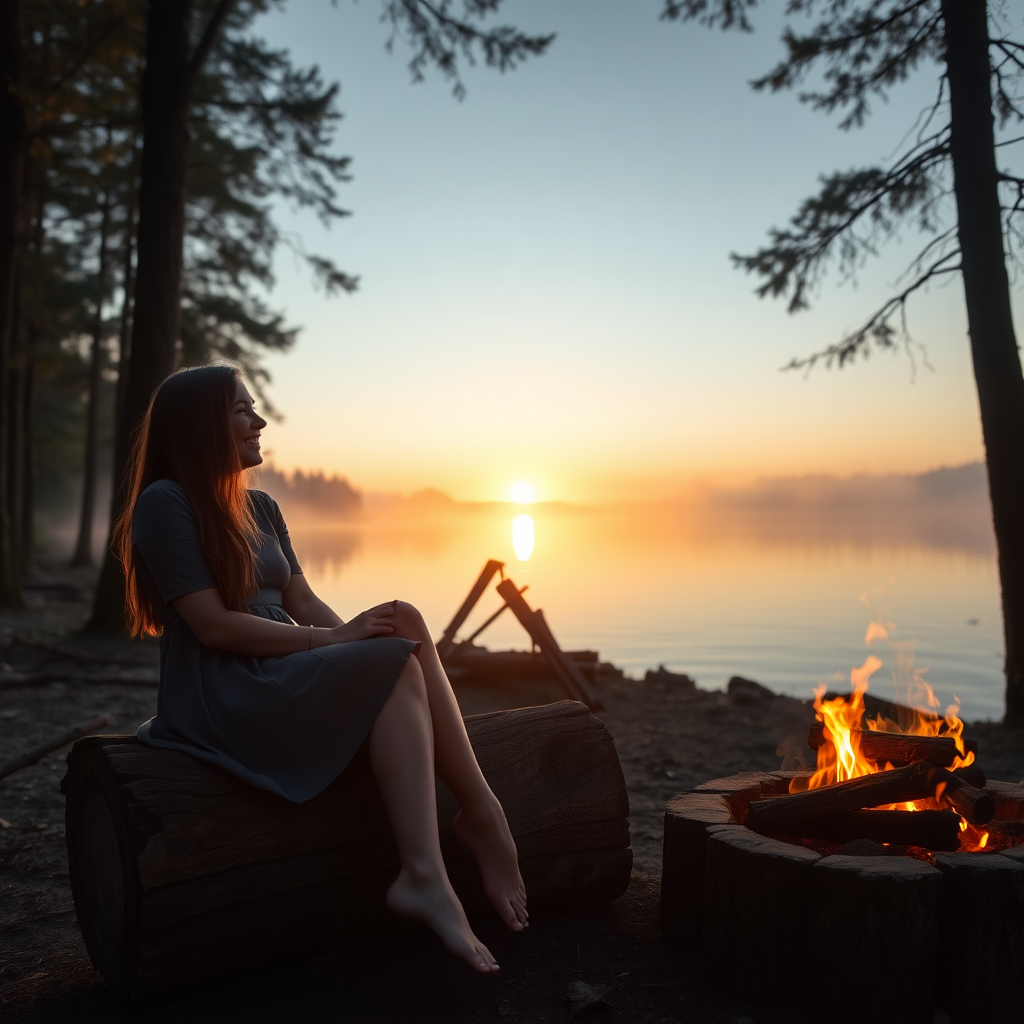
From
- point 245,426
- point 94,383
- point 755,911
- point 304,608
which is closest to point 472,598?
point 304,608

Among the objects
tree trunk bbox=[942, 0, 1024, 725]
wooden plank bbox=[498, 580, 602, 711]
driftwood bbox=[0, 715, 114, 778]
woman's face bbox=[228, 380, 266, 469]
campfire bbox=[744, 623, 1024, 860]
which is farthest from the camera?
wooden plank bbox=[498, 580, 602, 711]

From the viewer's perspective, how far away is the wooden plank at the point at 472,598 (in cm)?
740

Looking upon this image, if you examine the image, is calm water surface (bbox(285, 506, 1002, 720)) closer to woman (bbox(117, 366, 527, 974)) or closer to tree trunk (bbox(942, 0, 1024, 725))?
tree trunk (bbox(942, 0, 1024, 725))

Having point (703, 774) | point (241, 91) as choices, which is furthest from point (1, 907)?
point (241, 91)

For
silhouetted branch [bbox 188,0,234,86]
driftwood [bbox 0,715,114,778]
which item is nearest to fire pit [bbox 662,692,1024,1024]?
driftwood [bbox 0,715,114,778]

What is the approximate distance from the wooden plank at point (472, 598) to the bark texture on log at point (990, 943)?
5.03 meters

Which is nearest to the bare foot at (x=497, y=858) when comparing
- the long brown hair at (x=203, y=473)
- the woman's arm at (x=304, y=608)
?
the woman's arm at (x=304, y=608)

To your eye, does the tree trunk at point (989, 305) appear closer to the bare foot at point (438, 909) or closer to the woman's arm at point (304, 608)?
the woman's arm at point (304, 608)

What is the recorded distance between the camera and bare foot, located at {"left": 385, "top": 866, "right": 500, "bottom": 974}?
2.41 metres

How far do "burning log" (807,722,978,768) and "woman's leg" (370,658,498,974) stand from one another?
1562 millimetres

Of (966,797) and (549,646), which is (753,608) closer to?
(549,646)

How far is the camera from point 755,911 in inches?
97.0

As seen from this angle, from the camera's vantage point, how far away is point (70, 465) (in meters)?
27.2

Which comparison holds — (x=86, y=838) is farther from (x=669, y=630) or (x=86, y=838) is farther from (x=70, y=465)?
(x=70, y=465)
